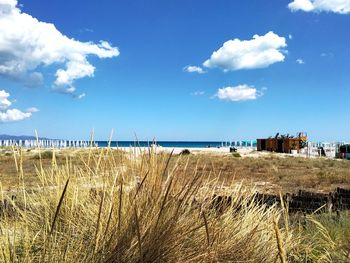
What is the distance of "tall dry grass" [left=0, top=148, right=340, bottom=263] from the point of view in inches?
103

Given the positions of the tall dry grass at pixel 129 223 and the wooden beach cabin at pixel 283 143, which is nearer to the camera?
the tall dry grass at pixel 129 223

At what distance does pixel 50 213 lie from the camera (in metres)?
3.27

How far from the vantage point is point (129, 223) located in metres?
2.79

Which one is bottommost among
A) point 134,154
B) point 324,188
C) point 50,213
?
point 324,188

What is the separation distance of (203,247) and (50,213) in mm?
1132

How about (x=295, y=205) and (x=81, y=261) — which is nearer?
(x=81, y=261)

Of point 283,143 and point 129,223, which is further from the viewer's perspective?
point 283,143

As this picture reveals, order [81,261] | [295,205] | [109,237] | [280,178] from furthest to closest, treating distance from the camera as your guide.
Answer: [280,178] → [295,205] → [109,237] → [81,261]

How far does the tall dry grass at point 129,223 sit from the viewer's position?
103 inches

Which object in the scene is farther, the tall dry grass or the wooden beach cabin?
the wooden beach cabin

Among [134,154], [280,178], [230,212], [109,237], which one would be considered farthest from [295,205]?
[280,178]

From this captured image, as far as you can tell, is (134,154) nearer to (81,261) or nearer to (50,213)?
(50,213)

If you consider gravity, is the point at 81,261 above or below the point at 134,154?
below

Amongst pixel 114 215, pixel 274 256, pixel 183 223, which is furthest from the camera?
pixel 274 256
